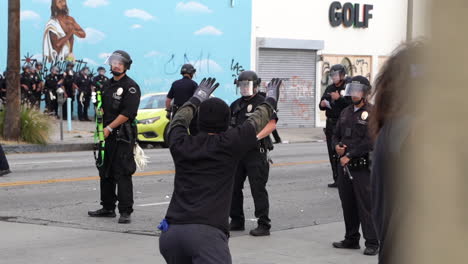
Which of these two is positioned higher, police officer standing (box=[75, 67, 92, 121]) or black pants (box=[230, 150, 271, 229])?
police officer standing (box=[75, 67, 92, 121])

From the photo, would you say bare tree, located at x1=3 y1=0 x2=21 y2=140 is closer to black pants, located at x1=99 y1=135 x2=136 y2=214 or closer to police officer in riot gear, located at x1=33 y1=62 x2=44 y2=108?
police officer in riot gear, located at x1=33 y1=62 x2=44 y2=108

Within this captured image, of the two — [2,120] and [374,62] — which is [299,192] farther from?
[374,62]

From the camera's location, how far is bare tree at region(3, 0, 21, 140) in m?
19.8

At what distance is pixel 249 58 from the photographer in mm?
32562

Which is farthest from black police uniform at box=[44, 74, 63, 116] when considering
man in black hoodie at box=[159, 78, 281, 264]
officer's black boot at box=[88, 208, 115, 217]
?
man in black hoodie at box=[159, 78, 281, 264]

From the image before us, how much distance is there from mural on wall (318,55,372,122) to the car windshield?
539 inches

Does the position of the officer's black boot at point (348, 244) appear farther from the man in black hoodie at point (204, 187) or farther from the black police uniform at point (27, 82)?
the black police uniform at point (27, 82)

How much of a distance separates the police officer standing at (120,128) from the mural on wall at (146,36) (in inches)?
764

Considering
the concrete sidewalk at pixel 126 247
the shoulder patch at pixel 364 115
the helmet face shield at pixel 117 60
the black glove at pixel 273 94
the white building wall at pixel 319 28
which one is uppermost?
the white building wall at pixel 319 28

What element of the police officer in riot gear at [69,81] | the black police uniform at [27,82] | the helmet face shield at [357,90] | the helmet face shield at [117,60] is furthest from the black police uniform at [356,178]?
the police officer in riot gear at [69,81]

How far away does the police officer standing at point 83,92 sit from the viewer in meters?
27.9

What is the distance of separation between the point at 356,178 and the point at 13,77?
1419cm

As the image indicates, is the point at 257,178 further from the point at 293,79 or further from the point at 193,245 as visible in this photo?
the point at 293,79

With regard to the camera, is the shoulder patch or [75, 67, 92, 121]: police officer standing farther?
[75, 67, 92, 121]: police officer standing
